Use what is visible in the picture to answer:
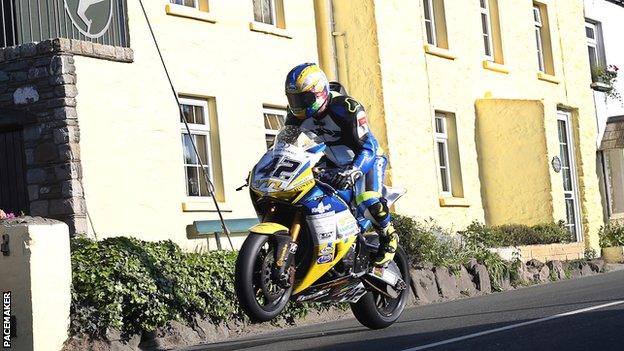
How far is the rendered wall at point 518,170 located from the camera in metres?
24.8

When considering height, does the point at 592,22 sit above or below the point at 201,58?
above

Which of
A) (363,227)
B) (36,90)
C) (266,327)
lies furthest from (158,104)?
(363,227)

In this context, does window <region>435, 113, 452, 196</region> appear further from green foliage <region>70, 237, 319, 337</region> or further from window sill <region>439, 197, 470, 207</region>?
green foliage <region>70, 237, 319, 337</region>

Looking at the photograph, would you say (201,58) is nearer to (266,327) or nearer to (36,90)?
(36,90)

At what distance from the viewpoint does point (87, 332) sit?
11.3 m

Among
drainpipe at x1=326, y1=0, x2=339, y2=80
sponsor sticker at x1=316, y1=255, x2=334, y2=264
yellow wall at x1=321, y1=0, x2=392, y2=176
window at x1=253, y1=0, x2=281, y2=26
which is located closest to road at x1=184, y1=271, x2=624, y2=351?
sponsor sticker at x1=316, y1=255, x2=334, y2=264

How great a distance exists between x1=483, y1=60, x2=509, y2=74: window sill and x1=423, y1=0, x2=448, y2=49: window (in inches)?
63.1

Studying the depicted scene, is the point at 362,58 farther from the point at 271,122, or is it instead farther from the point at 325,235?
the point at 325,235

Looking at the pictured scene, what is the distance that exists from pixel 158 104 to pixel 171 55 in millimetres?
787

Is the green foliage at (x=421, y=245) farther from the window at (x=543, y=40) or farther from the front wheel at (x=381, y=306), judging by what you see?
the window at (x=543, y=40)

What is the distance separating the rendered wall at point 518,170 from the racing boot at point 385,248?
14.4 m

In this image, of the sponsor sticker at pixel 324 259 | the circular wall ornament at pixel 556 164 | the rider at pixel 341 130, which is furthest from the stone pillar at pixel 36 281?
Result: the circular wall ornament at pixel 556 164

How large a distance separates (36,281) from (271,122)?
880 cm

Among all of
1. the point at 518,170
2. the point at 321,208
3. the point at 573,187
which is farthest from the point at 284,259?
the point at 573,187
